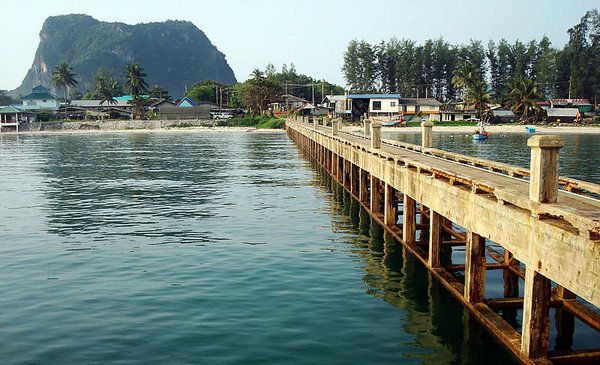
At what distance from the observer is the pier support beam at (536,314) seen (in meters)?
9.76

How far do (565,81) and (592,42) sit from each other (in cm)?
1081

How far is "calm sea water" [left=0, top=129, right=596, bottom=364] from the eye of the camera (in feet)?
38.9

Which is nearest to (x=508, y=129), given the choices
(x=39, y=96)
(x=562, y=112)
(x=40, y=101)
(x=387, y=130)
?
(x=562, y=112)

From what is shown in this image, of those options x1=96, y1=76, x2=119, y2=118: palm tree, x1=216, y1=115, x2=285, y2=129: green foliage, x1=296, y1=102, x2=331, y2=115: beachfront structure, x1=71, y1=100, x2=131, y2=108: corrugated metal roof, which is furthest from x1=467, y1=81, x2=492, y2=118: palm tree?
x1=96, y1=76, x2=119, y2=118: palm tree

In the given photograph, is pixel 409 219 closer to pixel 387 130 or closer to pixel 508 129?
pixel 387 130

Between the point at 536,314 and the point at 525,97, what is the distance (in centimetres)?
11944

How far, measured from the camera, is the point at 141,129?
458 feet

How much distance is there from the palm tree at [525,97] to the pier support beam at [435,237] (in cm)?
11224

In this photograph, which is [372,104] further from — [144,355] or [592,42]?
[144,355]

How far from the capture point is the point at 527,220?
32.5 ft

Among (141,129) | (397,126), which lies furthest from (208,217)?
(141,129)

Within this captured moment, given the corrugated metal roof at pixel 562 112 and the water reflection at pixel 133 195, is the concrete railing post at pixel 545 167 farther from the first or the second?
the corrugated metal roof at pixel 562 112

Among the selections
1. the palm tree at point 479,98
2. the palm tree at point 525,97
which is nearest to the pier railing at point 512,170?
the palm tree at point 479,98

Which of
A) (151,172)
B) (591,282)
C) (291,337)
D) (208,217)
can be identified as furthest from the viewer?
(151,172)
